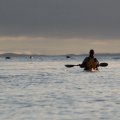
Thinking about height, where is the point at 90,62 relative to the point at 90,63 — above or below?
above

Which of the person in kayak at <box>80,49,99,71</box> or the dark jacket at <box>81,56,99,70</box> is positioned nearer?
the person in kayak at <box>80,49,99,71</box>

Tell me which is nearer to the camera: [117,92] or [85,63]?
[117,92]

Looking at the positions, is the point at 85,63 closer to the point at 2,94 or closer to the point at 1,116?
the point at 2,94

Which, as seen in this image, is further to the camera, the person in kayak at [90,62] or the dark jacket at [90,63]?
the dark jacket at [90,63]

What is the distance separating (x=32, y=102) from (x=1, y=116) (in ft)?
16.3

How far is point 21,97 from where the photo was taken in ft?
98.0

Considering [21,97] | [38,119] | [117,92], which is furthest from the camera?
[117,92]

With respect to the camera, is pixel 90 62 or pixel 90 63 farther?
pixel 90 63

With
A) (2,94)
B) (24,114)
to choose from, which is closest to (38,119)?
(24,114)

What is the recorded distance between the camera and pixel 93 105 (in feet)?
85.5

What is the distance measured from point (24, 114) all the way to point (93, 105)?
14.3 feet

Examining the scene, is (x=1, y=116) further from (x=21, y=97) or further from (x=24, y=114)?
(x=21, y=97)

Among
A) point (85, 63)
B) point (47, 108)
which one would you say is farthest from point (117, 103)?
point (85, 63)

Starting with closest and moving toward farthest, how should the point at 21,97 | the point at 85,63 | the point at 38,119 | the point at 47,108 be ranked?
the point at 38,119
the point at 47,108
the point at 21,97
the point at 85,63
